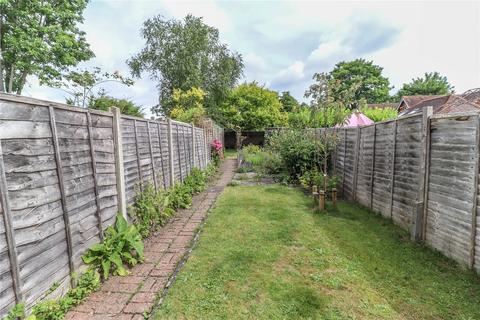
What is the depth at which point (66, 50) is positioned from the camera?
1484cm

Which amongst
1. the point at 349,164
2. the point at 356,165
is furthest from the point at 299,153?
the point at 356,165

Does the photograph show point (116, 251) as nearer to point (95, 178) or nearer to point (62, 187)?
point (95, 178)

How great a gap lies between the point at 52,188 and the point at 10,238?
54 cm

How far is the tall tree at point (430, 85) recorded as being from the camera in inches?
1484

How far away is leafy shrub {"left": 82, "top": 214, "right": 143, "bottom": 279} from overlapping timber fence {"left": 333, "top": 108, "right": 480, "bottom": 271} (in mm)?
3889

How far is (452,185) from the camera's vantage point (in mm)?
3137

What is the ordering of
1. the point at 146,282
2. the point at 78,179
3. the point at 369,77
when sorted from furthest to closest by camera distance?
the point at 369,77 < the point at 146,282 < the point at 78,179

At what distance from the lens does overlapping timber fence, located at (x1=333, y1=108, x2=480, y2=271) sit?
2871 millimetres

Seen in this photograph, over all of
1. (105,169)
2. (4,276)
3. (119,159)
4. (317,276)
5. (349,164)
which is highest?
(119,159)

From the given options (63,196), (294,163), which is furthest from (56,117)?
(294,163)

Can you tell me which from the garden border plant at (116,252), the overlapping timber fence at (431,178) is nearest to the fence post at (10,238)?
the garden border plant at (116,252)

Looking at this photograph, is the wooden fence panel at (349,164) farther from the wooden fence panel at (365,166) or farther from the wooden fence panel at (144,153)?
the wooden fence panel at (144,153)

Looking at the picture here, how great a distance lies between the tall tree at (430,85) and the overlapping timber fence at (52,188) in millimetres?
46030

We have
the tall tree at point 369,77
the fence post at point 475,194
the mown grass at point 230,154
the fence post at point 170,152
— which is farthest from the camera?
the tall tree at point 369,77
